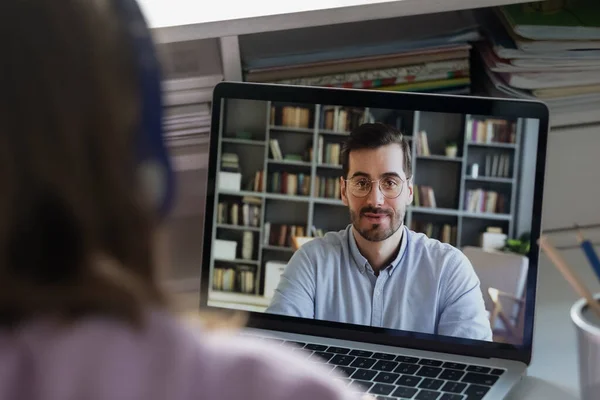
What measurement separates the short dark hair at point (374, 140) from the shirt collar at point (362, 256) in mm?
58

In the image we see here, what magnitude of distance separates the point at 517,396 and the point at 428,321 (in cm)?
11

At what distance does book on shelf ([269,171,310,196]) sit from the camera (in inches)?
37.7

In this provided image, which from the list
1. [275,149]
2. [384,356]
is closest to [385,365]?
[384,356]

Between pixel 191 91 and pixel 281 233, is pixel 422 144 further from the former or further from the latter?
pixel 191 91

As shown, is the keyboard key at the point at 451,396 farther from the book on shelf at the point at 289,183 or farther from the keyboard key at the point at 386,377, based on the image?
the book on shelf at the point at 289,183

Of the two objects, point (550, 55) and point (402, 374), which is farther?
point (550, 55)

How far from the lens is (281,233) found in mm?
960

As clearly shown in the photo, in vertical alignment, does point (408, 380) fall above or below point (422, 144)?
below

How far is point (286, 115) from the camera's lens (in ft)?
3.19

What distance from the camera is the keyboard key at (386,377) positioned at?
84 cm

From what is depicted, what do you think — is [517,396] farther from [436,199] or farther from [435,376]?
[436,199]

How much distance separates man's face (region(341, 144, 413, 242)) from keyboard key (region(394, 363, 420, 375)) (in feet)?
0.42

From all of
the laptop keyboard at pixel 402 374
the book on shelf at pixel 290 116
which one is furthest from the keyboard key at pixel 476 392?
the book on shelf at pixel 290 116

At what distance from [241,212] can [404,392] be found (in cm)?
27
